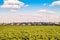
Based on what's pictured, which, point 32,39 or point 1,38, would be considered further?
point 1,38

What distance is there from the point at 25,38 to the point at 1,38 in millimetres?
1935

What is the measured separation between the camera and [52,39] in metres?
14.3

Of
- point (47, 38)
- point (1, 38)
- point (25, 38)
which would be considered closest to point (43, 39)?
point (47, 38)

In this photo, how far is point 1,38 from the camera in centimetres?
1598

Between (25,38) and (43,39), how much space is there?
5.94ft

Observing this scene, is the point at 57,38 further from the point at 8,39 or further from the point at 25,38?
the point at 8,39

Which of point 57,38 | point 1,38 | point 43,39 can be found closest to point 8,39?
point 1,38

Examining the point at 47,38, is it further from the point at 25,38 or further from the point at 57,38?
the point at 25,38

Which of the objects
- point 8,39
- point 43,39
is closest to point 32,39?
point 43,39

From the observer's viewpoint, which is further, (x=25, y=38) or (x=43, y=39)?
(x=25, y=38)

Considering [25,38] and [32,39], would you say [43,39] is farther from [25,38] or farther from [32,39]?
[25,38]

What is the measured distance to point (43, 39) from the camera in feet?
48.1

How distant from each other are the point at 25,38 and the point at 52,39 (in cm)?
251

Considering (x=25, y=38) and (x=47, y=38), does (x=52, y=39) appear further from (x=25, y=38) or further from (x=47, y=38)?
(x=25, y=38)
